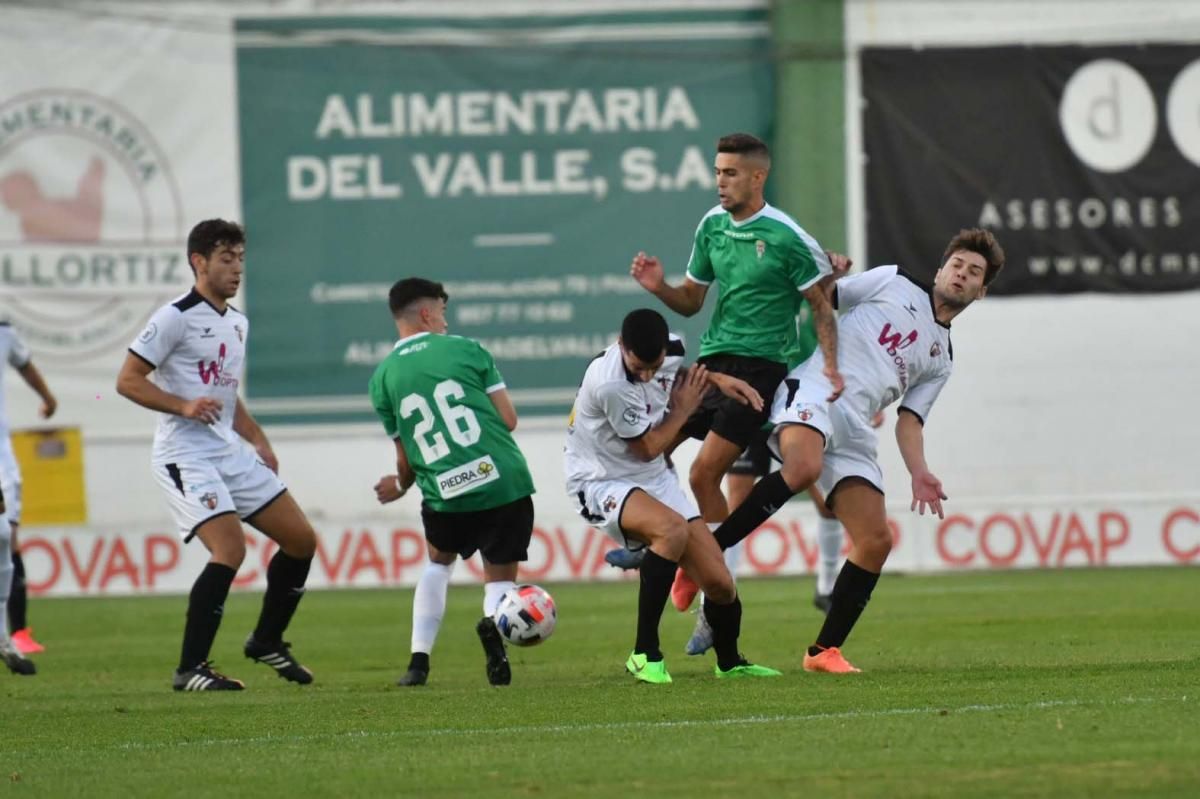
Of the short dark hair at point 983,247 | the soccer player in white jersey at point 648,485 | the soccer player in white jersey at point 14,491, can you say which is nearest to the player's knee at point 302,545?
the soccer player in white jersey at point 648,485

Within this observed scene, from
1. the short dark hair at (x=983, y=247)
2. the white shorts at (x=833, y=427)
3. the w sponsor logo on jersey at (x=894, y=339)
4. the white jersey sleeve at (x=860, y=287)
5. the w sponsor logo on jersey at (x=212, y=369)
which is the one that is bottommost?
the white shorts at (x=833, y=427)

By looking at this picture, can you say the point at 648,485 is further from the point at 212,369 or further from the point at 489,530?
the point at 212,369

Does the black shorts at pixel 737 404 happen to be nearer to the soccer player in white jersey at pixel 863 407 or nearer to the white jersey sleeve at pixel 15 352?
the soccer player in white jersey at pixel 863 407

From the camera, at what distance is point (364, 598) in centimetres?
1764

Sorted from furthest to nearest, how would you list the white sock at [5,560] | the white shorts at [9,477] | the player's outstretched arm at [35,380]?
the player's outstretched arm at [35,380] < the white shorts at [9,477] < the white sock at [5,560]

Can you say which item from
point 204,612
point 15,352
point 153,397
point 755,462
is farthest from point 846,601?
point 15,352

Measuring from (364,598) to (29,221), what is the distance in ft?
16.7

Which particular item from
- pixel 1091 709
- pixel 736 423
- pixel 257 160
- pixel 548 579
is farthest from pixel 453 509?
pixel 257 160

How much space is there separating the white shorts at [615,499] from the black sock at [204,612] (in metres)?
1.77

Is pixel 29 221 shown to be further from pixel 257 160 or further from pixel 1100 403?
pixel 1100 403

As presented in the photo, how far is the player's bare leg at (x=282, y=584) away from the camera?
1015 centimetres

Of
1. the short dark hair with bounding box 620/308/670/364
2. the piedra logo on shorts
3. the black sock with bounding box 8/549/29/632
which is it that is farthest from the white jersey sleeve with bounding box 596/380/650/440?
the piedra logo on shorts

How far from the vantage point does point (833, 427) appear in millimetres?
9312

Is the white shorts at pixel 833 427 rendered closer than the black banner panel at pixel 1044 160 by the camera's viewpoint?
Yes
